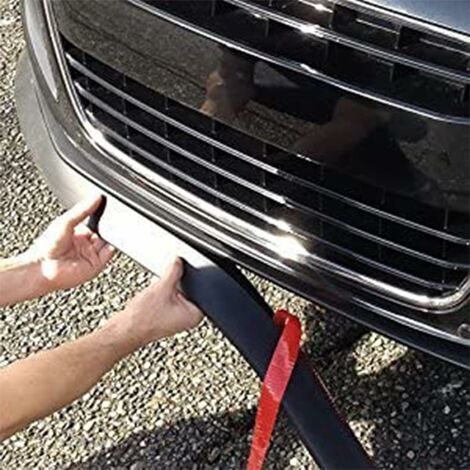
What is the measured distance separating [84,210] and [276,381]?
1.86 ft

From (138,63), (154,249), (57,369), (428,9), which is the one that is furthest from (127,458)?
(428,9)

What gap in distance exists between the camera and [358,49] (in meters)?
1.86

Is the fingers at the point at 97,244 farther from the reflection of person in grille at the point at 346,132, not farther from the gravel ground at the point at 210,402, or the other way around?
the reflection of person in grille at the point at 346,132

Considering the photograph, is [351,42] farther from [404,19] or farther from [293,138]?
[293,138]

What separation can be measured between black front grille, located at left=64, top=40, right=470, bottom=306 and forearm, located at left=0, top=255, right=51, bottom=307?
0.36 m

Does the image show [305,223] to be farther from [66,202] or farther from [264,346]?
[66,202]

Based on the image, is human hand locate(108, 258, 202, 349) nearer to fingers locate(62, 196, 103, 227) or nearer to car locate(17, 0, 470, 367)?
car locate(17, 0, 470, 367)

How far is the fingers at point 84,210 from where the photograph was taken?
246cm

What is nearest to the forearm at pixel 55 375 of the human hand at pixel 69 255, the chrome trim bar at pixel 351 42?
the human hand at pixel 69 255

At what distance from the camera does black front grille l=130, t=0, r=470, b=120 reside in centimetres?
180

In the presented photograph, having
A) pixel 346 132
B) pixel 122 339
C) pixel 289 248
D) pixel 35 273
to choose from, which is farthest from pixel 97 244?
pixel 346 132

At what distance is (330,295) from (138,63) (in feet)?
1.78

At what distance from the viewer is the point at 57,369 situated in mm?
2381

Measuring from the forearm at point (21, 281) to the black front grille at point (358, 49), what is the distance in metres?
0.81
